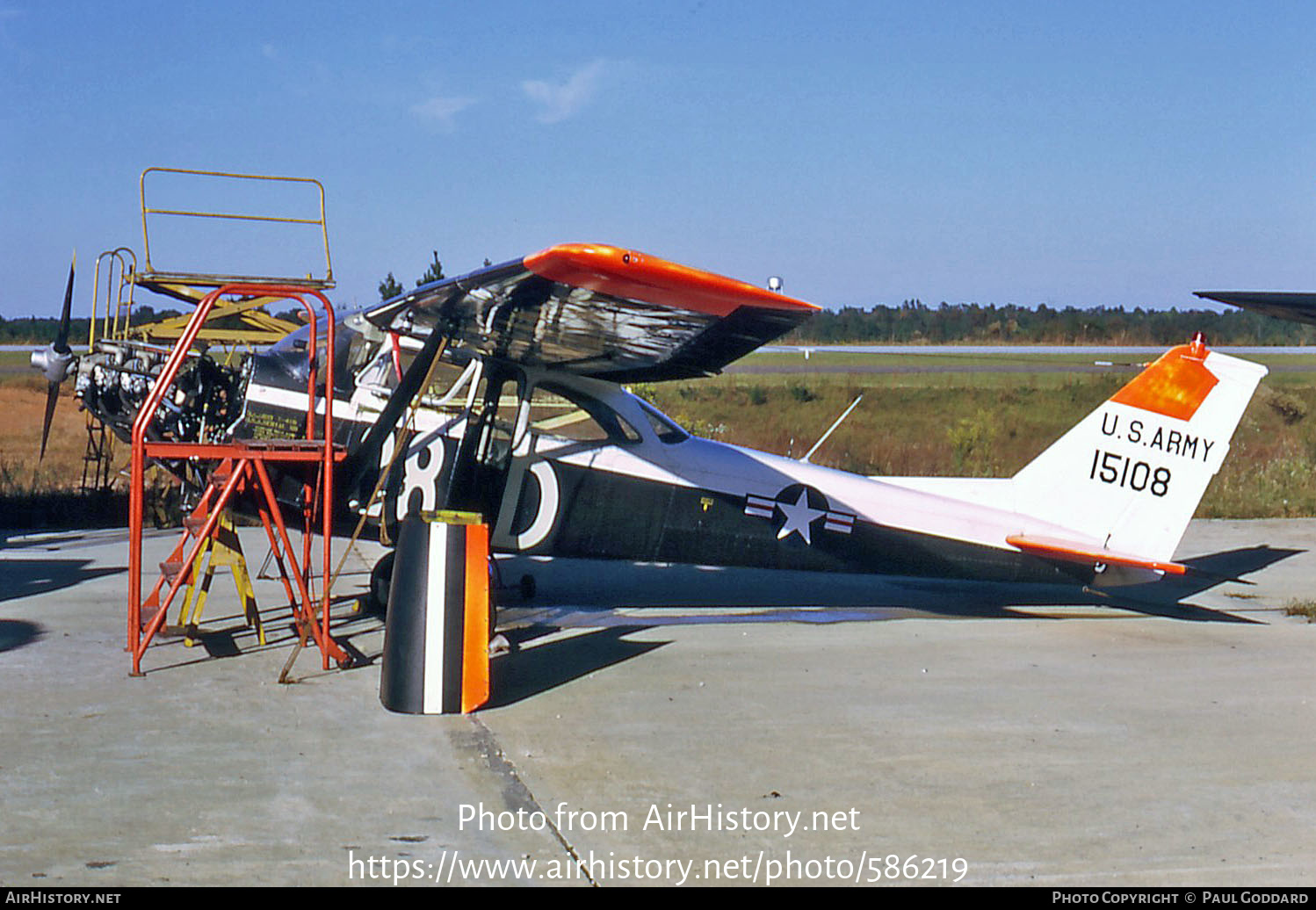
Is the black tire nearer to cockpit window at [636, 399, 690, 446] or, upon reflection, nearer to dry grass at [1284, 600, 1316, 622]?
cockpit window at [636, 399, 690, 446]

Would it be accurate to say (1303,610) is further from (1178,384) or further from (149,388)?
(149,388)

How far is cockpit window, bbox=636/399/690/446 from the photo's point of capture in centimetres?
909

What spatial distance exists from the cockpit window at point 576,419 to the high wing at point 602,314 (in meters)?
0.21

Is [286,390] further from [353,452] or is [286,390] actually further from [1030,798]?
[1030,798]

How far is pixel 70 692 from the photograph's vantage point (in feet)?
20.7

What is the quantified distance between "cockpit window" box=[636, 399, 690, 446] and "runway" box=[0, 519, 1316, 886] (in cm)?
136

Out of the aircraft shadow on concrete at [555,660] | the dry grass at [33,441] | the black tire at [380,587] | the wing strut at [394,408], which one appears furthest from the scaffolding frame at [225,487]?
the dry grass at [33,441]

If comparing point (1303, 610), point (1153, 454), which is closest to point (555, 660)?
point (1153, 454)

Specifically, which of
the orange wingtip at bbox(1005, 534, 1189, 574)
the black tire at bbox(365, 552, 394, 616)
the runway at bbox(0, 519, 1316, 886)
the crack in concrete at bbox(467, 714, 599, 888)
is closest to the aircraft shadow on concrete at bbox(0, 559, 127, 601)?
the runway at bbox(0, 519, 1316, 886)

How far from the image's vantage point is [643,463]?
350 inches

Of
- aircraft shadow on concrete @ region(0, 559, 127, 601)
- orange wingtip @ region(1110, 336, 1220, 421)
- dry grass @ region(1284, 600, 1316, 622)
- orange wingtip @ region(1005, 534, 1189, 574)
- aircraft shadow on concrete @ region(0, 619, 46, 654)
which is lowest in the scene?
aircraft shadow on concrete @ region(0, 559, 127, 601)

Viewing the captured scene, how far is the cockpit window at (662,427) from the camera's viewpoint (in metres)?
9.09

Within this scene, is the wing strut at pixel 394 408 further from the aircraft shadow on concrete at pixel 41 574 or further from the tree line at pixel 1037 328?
the tree line at pixel 1037 328

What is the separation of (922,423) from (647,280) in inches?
922
